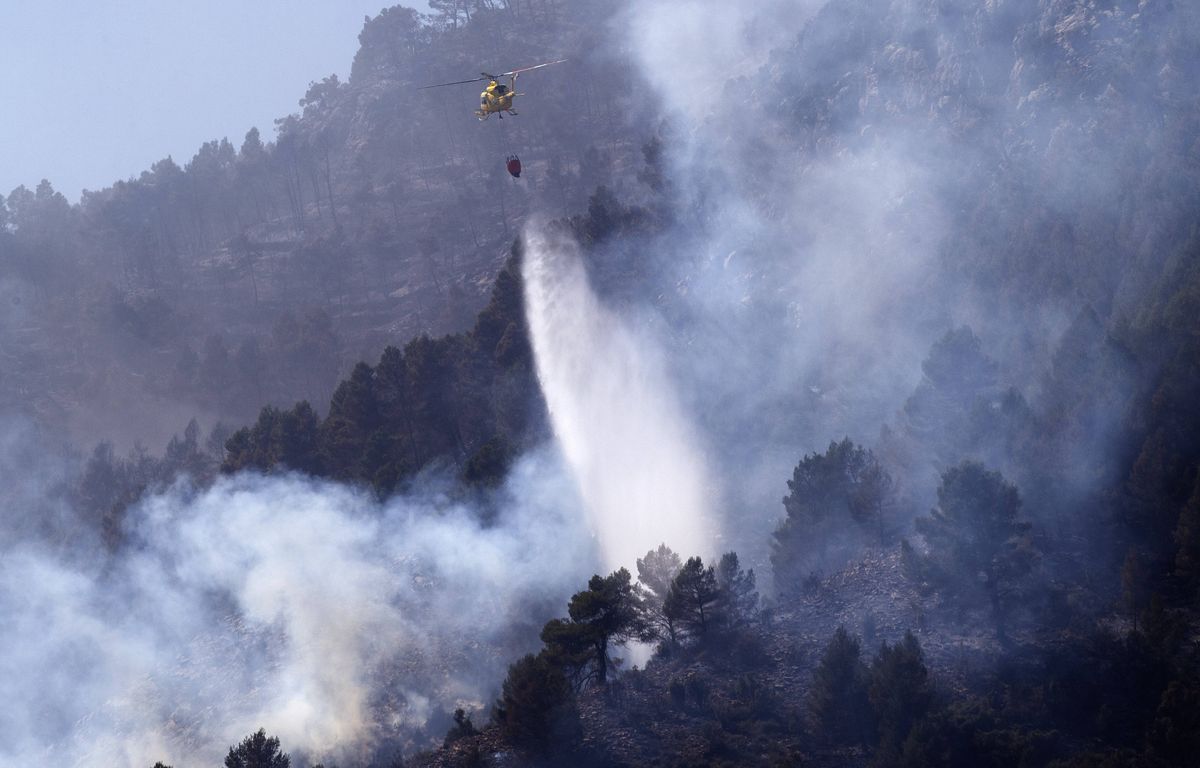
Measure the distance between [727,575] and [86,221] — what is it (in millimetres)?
87021

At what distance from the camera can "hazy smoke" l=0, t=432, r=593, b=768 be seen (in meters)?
37.9

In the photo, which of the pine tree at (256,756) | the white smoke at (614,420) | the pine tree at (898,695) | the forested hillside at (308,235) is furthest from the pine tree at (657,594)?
the forested hillside at (308,235)

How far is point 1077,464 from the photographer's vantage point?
36.4 meters

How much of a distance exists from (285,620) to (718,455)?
979 inches

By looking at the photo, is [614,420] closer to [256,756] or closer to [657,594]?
[657,594]

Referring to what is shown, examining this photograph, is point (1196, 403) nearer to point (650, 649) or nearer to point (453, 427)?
point (650, 649)

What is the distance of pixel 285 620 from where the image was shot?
4238cm

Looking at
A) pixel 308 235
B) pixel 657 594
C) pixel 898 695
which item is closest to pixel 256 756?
pixel 657 594

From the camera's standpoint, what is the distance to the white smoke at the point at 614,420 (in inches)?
1897

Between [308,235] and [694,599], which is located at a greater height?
[308,235]

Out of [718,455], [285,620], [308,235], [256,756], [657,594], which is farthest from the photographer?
[308,235]

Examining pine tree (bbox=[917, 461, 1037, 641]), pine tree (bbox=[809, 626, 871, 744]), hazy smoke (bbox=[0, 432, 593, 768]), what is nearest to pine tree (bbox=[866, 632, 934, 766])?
pine tree (bbox=[809, 626, 871, 744])

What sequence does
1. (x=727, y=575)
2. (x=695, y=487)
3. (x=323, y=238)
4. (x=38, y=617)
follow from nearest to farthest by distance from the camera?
(x=727, y=575) < (x=38, y=617) < (x=695, y=487) < (x=323, y=238)

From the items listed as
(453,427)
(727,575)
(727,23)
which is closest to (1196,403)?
(727,575)
